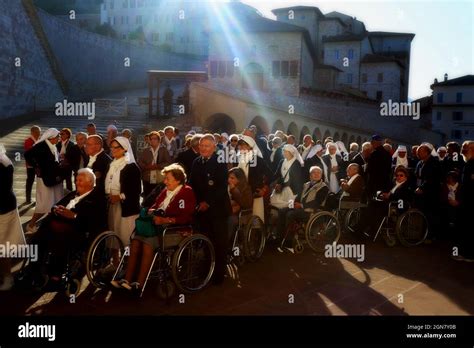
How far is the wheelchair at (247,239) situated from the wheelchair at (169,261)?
3.18 feet

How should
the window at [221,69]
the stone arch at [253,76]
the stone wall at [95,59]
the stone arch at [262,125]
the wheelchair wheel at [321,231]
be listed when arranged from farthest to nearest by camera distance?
the stone wall at [95,59]
the stone arch at [253,76]
the window at [221,69]
the stone arch at [262,125]
the wheelchair wheel at [321,231]

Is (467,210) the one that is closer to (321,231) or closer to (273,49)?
(321,231)

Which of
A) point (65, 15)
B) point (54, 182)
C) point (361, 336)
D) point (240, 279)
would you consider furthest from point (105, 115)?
point (65, 15)

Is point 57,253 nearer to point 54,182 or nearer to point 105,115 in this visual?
point 54,182

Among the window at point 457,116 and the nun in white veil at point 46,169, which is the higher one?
the window at point 457,116

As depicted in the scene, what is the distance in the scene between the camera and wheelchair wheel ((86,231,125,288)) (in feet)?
18.2

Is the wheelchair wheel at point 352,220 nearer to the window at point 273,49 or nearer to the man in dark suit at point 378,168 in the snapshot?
the man in dark suit at point 378,168

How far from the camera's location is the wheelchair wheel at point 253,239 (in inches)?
281

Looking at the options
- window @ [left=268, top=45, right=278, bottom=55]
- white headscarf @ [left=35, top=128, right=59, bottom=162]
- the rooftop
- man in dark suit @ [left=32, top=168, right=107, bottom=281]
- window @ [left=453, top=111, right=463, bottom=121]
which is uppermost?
window @ [left=268, top=45, right=278, bottom=55]

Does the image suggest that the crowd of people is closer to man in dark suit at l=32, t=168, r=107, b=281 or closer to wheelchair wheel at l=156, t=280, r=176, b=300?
man in dark suit at l=32, t=168, r=107, b=281

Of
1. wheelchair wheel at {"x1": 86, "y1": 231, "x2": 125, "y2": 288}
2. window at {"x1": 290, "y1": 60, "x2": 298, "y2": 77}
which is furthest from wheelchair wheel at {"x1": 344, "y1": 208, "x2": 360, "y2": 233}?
window at {"x1": 290, "y1": 60, "x2": 298, "y2": 77}

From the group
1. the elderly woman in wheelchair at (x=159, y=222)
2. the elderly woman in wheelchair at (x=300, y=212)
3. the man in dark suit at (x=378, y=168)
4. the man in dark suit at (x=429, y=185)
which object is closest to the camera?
the elderly woman in wheelchair at (x=159, y=222)

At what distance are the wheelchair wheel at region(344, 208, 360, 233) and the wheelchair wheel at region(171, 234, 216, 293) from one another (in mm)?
3785

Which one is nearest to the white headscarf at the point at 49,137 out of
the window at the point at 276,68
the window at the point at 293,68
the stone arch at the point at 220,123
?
the stone arch at the point at 220,123
